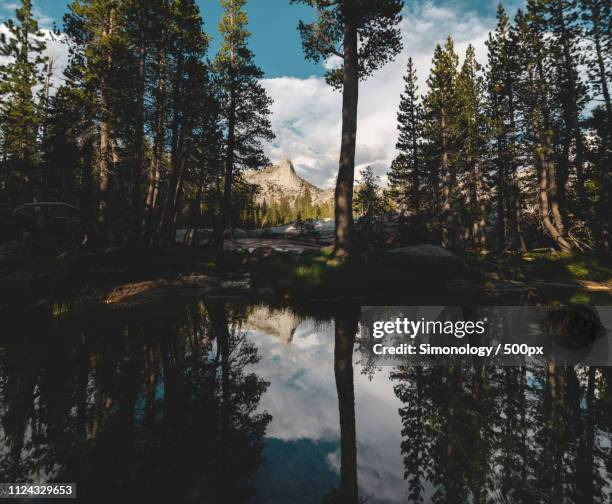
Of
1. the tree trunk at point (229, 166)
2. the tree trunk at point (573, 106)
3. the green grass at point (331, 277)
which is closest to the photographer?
the green grass at point (331, 277)

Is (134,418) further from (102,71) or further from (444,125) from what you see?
(444,125)

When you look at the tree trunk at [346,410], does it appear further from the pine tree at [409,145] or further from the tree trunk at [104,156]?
the pine tree at [409,145]

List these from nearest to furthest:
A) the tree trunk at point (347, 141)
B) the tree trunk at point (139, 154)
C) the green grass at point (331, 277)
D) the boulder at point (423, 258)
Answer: the green grass at point (331, 277) → the tree trunk at point (347, 141) → the boulder at point (423, 258) → the tree trunk at point (139, 154)

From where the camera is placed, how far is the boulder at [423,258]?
10.8 m

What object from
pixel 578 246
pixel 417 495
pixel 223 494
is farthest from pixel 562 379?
pixel 578 246

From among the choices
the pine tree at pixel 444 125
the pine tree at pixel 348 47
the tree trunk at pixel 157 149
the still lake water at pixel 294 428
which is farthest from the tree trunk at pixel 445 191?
the still lake water at pixel 294 428

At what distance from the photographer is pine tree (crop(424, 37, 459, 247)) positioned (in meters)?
23.4

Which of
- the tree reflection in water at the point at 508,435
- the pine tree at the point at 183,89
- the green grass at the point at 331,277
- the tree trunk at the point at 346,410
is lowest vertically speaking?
the tree trunk at the point at 346,410

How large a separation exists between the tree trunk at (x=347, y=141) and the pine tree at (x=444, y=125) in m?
15.0

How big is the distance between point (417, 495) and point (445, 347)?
2.64 m

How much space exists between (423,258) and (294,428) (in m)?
10.3

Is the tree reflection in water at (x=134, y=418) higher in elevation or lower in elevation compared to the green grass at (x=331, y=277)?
lower

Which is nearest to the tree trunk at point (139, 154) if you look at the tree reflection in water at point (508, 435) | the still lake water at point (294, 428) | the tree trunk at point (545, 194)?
the still lake water at point (294, 428)

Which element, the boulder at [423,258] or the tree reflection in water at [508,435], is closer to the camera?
the tree reflection in water at [508,435]
